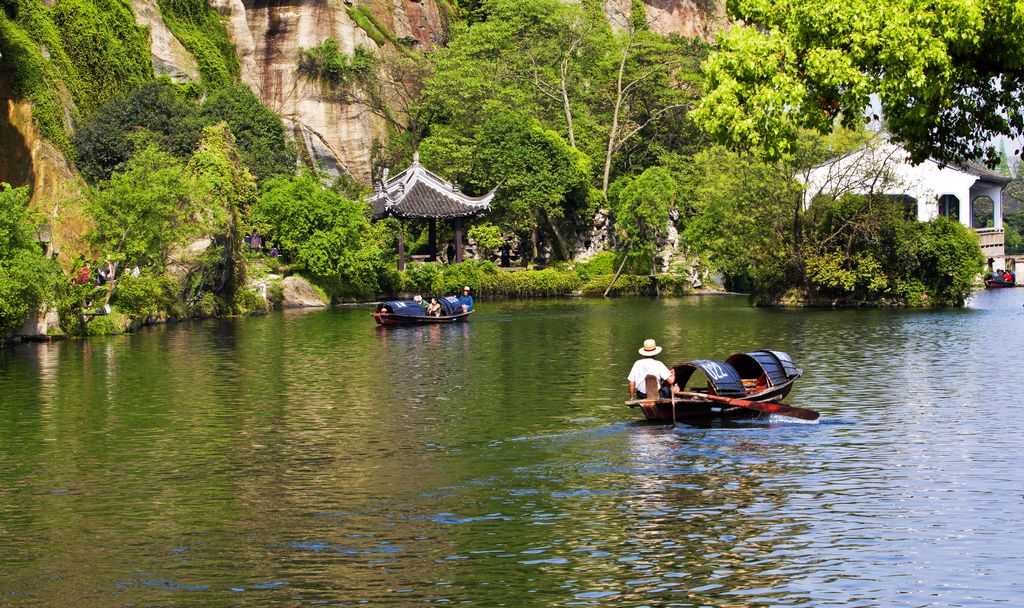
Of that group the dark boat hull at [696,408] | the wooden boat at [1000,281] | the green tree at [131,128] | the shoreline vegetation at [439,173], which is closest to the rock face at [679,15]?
the shoreline vegetation at [439,173]

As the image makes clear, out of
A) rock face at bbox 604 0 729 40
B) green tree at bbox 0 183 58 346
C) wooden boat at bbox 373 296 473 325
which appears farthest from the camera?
rock face at bbox 604 0 729 40

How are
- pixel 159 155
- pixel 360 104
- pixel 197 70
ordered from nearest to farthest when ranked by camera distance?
1. pixel 159 155
2. pixel 197 70
3. pixel 360 104

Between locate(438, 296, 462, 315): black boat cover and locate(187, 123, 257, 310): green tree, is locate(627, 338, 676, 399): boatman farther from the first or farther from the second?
locate(187, 123, 257, 310): green tree

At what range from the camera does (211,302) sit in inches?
2343

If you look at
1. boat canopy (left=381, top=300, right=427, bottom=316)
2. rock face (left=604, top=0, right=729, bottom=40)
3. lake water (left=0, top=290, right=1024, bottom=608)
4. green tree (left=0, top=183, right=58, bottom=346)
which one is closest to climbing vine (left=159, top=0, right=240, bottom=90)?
boat canopy (left=381, top=300, right=427, bottom=316)

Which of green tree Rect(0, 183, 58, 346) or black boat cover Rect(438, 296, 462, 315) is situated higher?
green tree Rect(0, 183, 58, 346)

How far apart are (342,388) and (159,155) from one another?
24943mm

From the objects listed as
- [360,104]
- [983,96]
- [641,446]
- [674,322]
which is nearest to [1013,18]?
[983,96]

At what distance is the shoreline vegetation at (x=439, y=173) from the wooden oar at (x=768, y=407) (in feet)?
86.8

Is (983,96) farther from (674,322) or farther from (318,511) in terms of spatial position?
(674,322)

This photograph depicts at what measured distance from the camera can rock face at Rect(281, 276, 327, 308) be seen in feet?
224

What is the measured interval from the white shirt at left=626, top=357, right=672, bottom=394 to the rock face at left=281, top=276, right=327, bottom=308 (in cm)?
4578

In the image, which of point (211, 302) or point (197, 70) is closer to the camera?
point (211, 302)

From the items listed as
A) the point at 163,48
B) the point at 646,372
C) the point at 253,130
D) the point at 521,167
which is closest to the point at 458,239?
the point at 521,167
